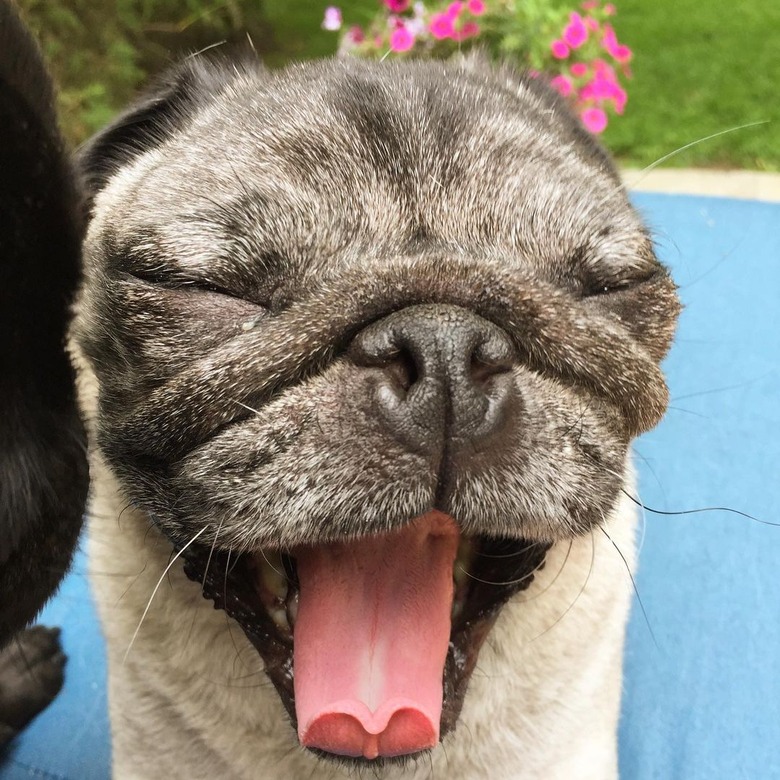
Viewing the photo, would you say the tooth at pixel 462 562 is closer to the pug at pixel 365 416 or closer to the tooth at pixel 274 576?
the pug at pixel 365 416

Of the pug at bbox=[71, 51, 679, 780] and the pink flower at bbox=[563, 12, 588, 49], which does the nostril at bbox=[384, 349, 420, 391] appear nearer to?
the pug at bbox=[71, 51, 679, 780]

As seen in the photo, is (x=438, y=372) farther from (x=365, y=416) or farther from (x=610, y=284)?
(x=610, y=284)

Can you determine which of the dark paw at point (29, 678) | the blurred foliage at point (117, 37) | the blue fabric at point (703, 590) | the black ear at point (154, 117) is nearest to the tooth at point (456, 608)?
the blue fabric at point (703, 590)

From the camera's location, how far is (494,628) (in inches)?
54.7

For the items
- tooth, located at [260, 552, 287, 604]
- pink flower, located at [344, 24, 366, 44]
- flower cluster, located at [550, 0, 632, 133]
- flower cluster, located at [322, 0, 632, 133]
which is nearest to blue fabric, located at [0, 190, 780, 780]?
tooth, located at [260, 552, 287, 604]

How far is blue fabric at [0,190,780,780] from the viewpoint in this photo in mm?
1899

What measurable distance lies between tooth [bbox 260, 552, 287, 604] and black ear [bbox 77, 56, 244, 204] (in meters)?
0.79

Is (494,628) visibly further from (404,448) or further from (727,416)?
(727,416)

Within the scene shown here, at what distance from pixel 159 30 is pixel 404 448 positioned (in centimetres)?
445

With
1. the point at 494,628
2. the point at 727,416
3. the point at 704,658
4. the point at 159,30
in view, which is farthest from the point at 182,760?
the point at 159,30

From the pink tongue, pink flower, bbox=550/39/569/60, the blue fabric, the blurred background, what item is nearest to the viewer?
the pink tongue

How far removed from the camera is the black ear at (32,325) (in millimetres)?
845

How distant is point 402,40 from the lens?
379cm

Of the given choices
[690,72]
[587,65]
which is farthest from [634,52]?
[587,65]
